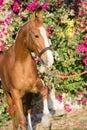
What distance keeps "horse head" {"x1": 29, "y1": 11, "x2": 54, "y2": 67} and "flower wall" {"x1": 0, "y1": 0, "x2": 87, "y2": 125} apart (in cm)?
232

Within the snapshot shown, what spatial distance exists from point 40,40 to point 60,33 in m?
2.89

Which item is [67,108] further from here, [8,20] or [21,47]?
[21,47]

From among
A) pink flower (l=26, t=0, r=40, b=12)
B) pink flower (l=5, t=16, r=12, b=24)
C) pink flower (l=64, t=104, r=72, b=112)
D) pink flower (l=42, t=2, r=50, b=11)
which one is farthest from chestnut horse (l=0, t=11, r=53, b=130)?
pink flower (l=64, t=104, r=72, b=112)

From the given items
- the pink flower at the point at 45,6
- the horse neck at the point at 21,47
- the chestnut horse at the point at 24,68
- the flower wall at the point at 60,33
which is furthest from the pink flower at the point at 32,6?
the horse neck at the point at 21,47

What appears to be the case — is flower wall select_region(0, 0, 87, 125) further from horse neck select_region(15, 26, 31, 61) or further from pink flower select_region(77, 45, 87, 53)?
horse neck select_region(15, 26, 31, 61)

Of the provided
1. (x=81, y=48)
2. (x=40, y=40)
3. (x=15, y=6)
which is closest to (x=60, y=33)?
(x=81, y=48)

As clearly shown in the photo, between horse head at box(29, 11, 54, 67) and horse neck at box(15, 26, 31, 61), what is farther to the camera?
horse neck at box(15, 26, 31, 61)

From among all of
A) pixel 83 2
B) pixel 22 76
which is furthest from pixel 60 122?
pixel 83 2

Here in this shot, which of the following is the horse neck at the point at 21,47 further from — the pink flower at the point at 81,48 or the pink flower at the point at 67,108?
the pink flower at the point at 67,108

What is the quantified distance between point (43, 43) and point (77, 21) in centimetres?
324

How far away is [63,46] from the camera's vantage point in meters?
8.05

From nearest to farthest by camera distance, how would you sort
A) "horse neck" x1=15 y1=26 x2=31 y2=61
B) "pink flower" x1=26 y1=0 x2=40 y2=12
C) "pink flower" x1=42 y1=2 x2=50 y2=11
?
"horse neck" x1=15 y1=26 x2=31 y2=61
"pink flower" x1=26 y1=0 x2=40 y2=12
"pink flower" x1=42 y1=2 x2=50 y2=11

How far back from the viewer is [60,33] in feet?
26.5

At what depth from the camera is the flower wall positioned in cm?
775
